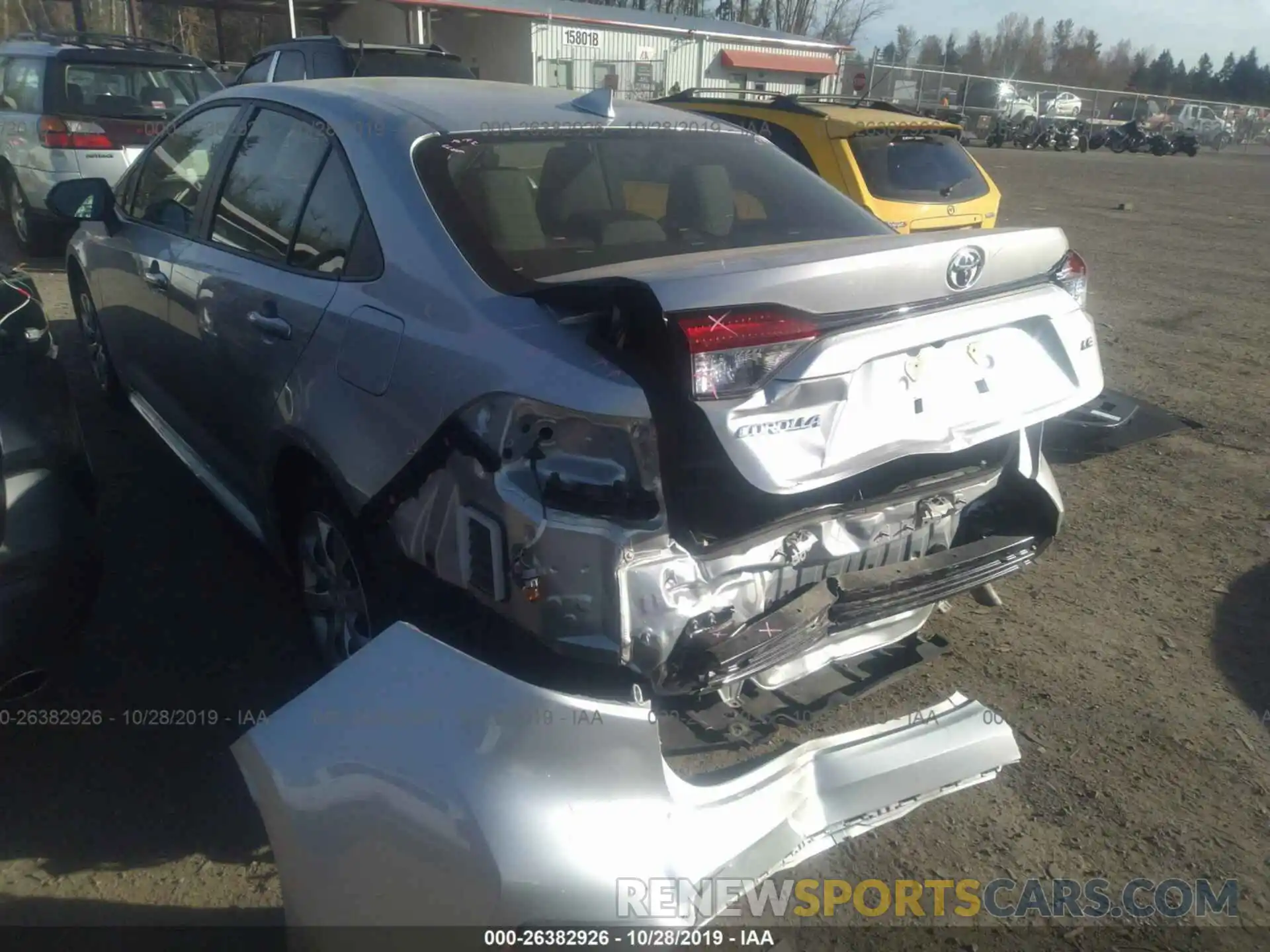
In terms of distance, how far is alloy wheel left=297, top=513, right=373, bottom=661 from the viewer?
2.71 m

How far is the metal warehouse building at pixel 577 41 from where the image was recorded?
25.1m

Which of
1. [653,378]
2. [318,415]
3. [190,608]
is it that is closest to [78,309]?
[190,608]

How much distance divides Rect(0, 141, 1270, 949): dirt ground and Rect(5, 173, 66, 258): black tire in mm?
4749

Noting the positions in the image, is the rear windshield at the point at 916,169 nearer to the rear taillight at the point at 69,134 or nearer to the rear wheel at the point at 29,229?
the rear taillight at the point at 69,134

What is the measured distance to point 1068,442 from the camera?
Result: 5.26m

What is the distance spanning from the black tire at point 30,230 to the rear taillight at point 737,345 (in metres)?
8.82

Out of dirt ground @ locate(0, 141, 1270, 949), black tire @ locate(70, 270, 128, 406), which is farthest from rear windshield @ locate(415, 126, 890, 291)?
black tire @ locate(70, 270, 128, 406)

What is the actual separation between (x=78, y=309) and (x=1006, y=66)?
273 feet

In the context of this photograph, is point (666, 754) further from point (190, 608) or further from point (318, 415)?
point (190, 608)

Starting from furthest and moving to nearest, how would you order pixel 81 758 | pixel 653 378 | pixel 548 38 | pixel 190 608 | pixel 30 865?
pixel 548 38
pixel 190 608
pixel 81 758
pixel 30 865
pixel 653 378

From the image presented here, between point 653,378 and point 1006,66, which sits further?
point 1006,66

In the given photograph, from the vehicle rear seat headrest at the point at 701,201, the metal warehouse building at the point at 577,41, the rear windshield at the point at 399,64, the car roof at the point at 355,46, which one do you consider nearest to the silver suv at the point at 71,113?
the rear windshield at the point at 399,64

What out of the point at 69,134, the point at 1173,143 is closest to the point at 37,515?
the point at 69,134

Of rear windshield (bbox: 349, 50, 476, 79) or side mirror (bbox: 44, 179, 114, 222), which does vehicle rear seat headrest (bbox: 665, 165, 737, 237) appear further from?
rear windshield (bbox: 349, 50, 476, 79)
